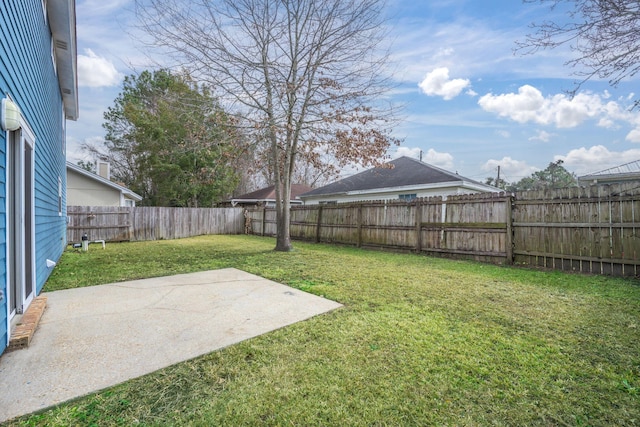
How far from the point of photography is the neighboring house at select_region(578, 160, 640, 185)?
13.3 meters

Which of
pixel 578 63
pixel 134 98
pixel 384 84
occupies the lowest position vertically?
pixel 578 63

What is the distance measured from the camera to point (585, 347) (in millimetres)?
2521

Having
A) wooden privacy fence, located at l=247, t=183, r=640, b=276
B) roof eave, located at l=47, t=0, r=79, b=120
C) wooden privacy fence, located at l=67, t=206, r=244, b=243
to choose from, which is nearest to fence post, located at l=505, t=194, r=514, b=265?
wooden privacy fence, located at l=247, t=183, r=640, b=276

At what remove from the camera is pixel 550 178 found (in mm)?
33812

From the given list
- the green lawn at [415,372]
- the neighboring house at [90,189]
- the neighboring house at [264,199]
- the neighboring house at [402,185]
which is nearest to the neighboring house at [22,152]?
the green lawn at [415,372]

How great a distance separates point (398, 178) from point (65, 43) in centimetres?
1165

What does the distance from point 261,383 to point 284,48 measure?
917 cm

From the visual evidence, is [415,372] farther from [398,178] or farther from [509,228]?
[398,178]

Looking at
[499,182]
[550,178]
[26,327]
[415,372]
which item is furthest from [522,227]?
[550,178]

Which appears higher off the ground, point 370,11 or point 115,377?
point 370,11

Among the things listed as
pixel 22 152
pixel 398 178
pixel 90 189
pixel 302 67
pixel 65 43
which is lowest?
pixel 22 152

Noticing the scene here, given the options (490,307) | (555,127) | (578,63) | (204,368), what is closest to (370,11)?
(578,63)

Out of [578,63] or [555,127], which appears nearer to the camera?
[578,63]

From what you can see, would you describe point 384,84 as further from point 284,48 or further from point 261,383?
point 261,383
